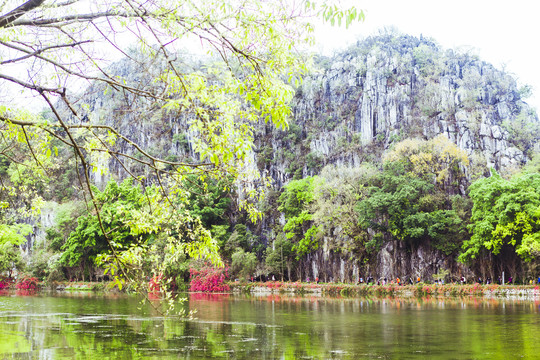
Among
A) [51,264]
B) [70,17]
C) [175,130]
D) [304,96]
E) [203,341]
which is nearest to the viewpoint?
[70,17]

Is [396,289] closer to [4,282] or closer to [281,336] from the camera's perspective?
[281,336]

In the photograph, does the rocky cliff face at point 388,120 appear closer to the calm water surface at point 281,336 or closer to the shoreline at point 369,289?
the shoreline at point 369,289

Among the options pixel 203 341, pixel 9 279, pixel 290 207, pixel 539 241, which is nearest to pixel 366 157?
pixel 290 207

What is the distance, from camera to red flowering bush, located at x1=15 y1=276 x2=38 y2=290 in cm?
5147

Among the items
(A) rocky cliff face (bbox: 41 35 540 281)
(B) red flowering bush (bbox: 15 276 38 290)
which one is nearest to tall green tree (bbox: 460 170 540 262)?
(A) rocky cliff face (bbox: 41 35 540 281)

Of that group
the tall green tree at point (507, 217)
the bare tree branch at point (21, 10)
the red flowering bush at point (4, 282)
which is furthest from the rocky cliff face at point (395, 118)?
the bare tree branch at point (21, 10)

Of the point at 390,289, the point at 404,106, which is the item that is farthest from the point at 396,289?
the point at 404,106

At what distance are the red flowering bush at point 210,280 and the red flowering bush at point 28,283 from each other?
18.5m

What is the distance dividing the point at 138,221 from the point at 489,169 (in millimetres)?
45686

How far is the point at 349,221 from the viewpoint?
43.2 meters

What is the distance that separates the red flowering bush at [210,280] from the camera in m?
45.4

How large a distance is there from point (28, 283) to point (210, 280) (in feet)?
69.5

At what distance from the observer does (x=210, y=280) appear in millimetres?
45625

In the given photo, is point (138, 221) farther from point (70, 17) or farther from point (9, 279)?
point (9, 279)
